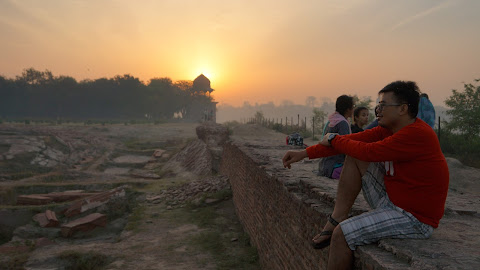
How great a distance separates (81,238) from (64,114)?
43.5 m

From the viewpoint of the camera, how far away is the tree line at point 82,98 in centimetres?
4475

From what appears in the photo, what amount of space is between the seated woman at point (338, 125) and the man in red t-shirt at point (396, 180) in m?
2.31

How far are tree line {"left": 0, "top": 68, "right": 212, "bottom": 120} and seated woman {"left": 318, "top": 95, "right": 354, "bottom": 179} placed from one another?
47956 mm

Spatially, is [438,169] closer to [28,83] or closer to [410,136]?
[410,136]

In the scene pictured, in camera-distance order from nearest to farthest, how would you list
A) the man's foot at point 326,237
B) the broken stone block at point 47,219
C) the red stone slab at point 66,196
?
the man's foot at point 326,237 → the broken stone block at point 47,219 → the red stone slab at point 66,196

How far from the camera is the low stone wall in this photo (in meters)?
1.96

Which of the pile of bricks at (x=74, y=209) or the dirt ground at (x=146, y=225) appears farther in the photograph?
the pile of bricks at (x=74, y=209)

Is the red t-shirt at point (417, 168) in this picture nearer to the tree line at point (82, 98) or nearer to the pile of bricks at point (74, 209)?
the pile of bricks at point (74, 209)

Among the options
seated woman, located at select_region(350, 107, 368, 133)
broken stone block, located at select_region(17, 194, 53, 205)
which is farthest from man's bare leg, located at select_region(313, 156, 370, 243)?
broken stone block, located at select_region(17, 194, 53, 205)

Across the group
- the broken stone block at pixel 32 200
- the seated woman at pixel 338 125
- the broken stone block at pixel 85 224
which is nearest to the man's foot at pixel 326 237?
the seated woman at pixel 338 125

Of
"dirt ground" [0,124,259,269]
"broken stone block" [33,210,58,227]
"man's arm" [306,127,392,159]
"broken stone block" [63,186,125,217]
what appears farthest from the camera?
"broken stone block" [63,186,125,217]

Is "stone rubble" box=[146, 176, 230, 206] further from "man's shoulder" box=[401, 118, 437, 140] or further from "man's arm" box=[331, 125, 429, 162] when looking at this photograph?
"man's shoulder" box=[401, 118, 437, 140]

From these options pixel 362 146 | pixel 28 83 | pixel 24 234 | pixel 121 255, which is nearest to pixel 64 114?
pixel 28 83

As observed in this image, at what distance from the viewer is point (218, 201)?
30.9ft
